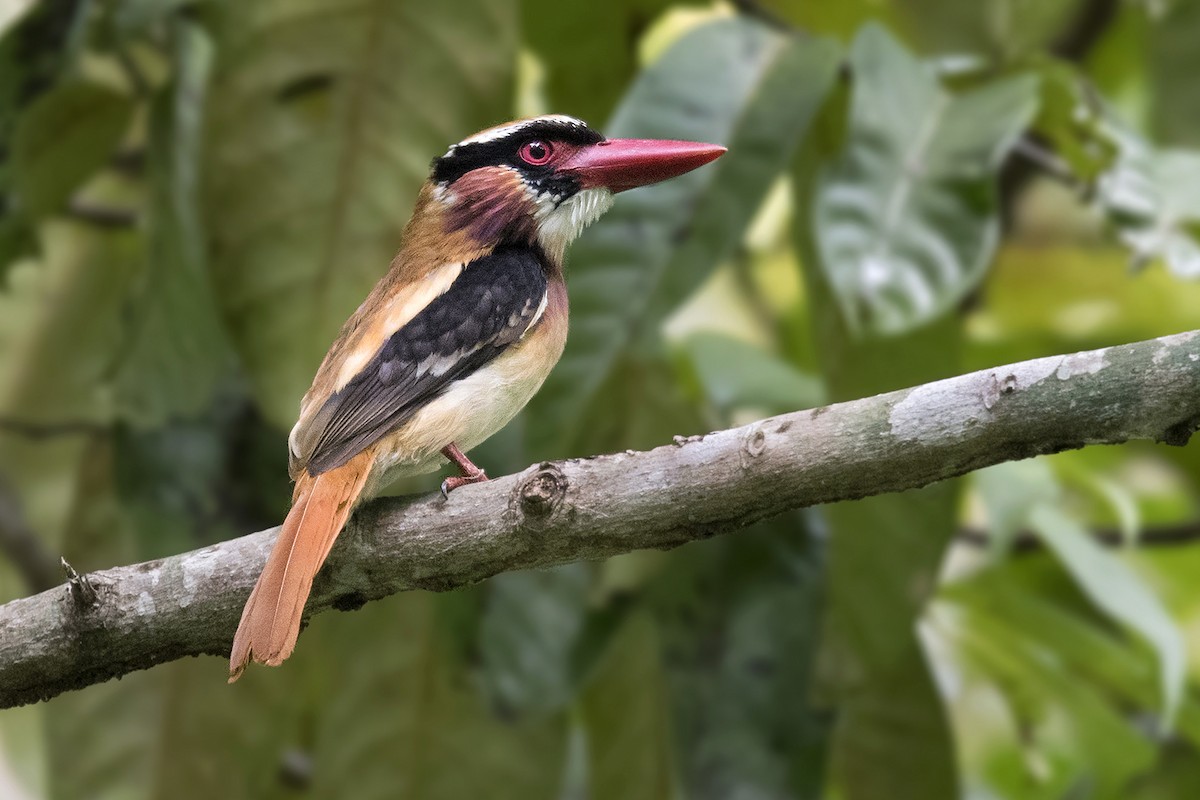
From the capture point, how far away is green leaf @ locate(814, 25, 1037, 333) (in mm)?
2508

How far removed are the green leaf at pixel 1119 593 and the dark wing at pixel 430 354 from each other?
1.56 m

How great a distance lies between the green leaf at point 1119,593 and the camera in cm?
302

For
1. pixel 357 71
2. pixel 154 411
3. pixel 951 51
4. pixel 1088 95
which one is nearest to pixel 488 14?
pixel 357 71

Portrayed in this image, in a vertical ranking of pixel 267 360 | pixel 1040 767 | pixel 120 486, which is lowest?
pixel 1040 767

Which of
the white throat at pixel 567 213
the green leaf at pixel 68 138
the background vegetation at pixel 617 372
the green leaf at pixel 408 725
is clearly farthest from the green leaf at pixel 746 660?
the green leaf at pixel 68 138

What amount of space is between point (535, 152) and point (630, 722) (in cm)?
166

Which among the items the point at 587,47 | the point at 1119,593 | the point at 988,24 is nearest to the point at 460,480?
the point at 1119,593

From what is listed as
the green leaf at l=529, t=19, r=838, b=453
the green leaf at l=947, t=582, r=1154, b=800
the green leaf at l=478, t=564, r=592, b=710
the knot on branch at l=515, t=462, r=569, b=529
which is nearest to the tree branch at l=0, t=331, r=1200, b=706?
the knot on branch at l=515, t=462, r=569, b=529

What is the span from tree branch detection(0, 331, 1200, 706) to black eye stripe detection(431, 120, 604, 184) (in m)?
0.70

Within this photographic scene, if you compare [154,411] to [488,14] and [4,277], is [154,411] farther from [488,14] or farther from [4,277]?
[488,14]

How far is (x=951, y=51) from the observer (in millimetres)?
4105

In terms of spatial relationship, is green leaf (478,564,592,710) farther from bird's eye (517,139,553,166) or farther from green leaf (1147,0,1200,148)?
green leaf (1147,0,1200,148)

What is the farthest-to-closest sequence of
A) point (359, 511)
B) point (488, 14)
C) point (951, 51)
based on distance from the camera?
point (951, 51) → point (488, 14) → point (359, 511)

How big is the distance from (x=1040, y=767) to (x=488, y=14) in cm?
245
